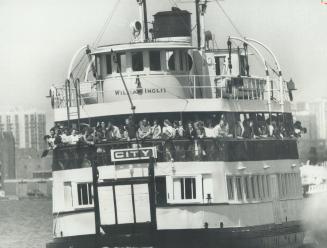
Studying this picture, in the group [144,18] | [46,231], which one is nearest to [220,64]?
[144,18]

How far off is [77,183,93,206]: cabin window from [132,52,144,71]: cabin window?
15.6 feet

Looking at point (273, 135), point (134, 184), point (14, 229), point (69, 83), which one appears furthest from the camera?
point (14, 229)

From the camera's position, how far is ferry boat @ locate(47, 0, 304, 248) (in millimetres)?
41969

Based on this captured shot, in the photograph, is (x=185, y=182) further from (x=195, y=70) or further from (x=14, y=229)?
(x=14, y=229)

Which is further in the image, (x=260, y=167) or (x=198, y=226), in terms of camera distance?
(x=260, y=167)

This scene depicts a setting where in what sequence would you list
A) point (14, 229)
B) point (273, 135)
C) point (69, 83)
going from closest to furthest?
point (69, 83) < point (273, 135) < point (14, 229)

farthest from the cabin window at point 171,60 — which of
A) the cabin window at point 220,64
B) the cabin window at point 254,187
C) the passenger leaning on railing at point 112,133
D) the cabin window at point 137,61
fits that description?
the cabin window at point 220,64

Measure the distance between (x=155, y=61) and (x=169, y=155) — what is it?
428 cm

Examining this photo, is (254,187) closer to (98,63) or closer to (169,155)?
(169,155)

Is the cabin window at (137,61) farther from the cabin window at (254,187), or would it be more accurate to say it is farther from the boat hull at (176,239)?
the boat hull at (176,239)

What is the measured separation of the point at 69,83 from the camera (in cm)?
4475

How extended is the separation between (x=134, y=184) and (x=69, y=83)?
17.3 ft

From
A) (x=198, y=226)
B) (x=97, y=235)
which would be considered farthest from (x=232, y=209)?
(x=97, y=235)

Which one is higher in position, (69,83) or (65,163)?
(69,83)
